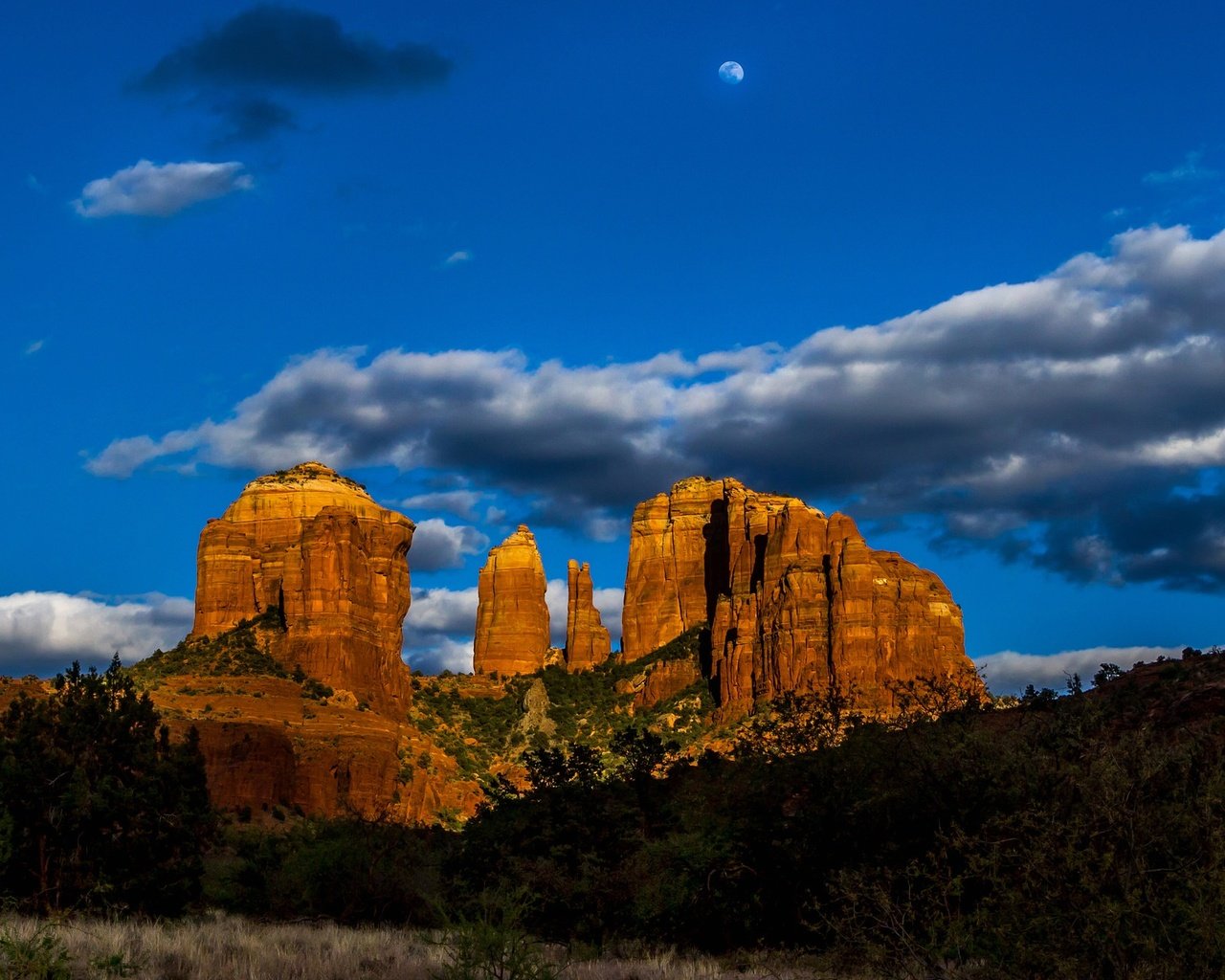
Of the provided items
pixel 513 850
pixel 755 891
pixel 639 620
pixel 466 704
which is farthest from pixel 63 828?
pixel 639 620

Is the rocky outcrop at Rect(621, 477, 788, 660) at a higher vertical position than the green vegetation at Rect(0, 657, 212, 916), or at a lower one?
higher

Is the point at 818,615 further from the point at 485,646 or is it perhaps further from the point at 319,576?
the point at 485,646

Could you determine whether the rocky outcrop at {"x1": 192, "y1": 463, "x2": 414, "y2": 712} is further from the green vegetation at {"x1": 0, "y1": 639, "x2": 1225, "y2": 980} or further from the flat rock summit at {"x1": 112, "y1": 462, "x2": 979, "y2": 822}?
the green vegetation at {"x1": 0, "y1": 639, "x2": 1225, "y2": 980}

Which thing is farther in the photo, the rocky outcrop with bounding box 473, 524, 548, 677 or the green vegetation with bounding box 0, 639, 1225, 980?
the rocky outcrop with bounding box 473, 524, 548, 677

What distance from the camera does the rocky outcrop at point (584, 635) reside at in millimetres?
195125

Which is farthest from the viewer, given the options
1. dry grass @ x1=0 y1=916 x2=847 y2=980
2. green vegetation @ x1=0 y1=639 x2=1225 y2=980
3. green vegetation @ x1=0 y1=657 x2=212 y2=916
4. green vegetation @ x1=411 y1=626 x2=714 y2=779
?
green vegetation @ x1=411 y1=626 x2=714 y2=779

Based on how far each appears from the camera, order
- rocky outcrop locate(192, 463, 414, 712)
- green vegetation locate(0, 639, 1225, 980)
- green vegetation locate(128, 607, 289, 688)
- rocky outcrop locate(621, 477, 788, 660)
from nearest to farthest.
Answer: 1. green vegetation locate(0, 639, 1225, 980)
2. green vegetation locate(128, 607, 289, 688)
3. rocky outcrop locate(192, 463, 414, 712)
4. rocky outcrop locate(621, 477, 788, 660)

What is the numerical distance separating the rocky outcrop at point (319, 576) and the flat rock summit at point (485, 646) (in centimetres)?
23

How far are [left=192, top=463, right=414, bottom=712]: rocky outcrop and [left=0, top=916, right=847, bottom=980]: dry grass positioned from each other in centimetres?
10534

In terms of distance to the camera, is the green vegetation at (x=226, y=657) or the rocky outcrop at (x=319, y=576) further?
the rocky outcrop at (x=319, y=576)

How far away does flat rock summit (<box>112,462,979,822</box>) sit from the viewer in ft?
340

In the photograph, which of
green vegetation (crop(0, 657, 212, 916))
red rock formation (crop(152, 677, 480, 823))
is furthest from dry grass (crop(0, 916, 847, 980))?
red rock formation (crop(152, 677, 480, 823))

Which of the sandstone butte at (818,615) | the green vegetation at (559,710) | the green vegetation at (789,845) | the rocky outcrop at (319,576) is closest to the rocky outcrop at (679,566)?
the green vegetation at (559,710)

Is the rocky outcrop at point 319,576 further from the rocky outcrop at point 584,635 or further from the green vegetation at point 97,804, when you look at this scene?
the green vegetation at point 97,804
